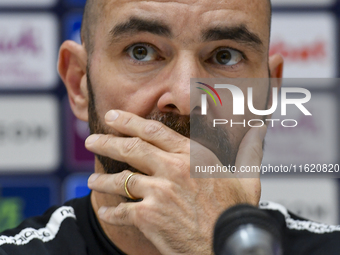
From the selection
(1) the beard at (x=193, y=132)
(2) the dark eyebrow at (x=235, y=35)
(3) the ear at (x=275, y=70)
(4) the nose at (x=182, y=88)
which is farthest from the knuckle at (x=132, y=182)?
(3) the ear at (x=275, y=70)

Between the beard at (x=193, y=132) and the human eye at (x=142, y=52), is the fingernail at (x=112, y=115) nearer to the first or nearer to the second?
the beard at (x=193, y=132)

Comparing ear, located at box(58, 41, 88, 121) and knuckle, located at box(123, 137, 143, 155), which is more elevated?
ear, located at box(58, 41, 88, 121)

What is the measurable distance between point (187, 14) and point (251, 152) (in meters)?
0.47

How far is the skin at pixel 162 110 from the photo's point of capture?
1006 millimetres

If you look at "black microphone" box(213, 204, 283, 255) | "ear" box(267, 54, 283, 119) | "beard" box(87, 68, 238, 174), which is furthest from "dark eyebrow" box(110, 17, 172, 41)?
"black microphone" box(213, 204, 283, 255)

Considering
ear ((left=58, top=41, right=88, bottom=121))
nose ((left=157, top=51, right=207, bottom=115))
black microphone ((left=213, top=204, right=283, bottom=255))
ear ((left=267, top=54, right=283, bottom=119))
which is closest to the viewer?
black microphone ((left=213, top=204, right=283, bottom=255))

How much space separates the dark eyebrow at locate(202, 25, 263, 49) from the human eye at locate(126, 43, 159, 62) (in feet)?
0.57

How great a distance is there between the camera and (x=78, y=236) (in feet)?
4.39

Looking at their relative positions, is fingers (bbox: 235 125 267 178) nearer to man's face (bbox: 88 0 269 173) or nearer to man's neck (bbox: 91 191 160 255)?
man's face (bbox: 88 0 269 173)

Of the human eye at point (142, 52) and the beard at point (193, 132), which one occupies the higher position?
the human eye at point (142, 52)

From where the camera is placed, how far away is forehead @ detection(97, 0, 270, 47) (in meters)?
1.19

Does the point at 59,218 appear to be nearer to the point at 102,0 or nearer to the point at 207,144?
the point at 207,144

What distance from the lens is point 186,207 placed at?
1008 mm

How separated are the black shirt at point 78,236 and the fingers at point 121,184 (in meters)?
0.29
